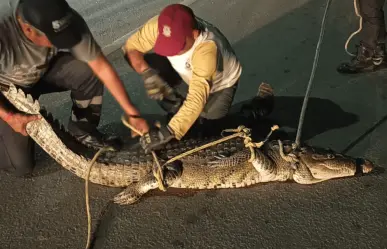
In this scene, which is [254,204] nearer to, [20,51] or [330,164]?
[330,164]

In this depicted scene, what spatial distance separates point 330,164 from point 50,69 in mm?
1595

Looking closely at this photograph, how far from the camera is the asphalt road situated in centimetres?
199

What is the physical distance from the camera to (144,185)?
83.8 inches

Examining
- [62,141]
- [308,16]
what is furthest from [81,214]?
[308,16]

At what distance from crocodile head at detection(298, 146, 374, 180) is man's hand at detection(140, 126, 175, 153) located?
28.7 inches

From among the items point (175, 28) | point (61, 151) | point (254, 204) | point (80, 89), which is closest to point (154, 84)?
point (80, 89)

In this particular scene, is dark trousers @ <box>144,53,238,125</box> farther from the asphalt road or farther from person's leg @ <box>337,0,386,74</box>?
person's leg @ <box>337,0,386,74</box>

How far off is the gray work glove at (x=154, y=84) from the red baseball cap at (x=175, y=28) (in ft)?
1.28

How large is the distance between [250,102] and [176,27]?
1.03 meters

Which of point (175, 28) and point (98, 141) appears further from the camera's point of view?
point (98, 141)

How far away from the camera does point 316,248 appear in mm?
1914

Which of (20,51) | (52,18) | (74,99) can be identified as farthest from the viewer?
(74,99)

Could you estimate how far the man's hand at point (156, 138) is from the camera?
6.56 ft

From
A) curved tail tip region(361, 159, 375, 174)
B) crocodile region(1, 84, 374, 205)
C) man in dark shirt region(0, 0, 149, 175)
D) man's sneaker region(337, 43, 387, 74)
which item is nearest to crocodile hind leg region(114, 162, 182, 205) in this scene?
crocodile region(1, 84, 374, 205)
